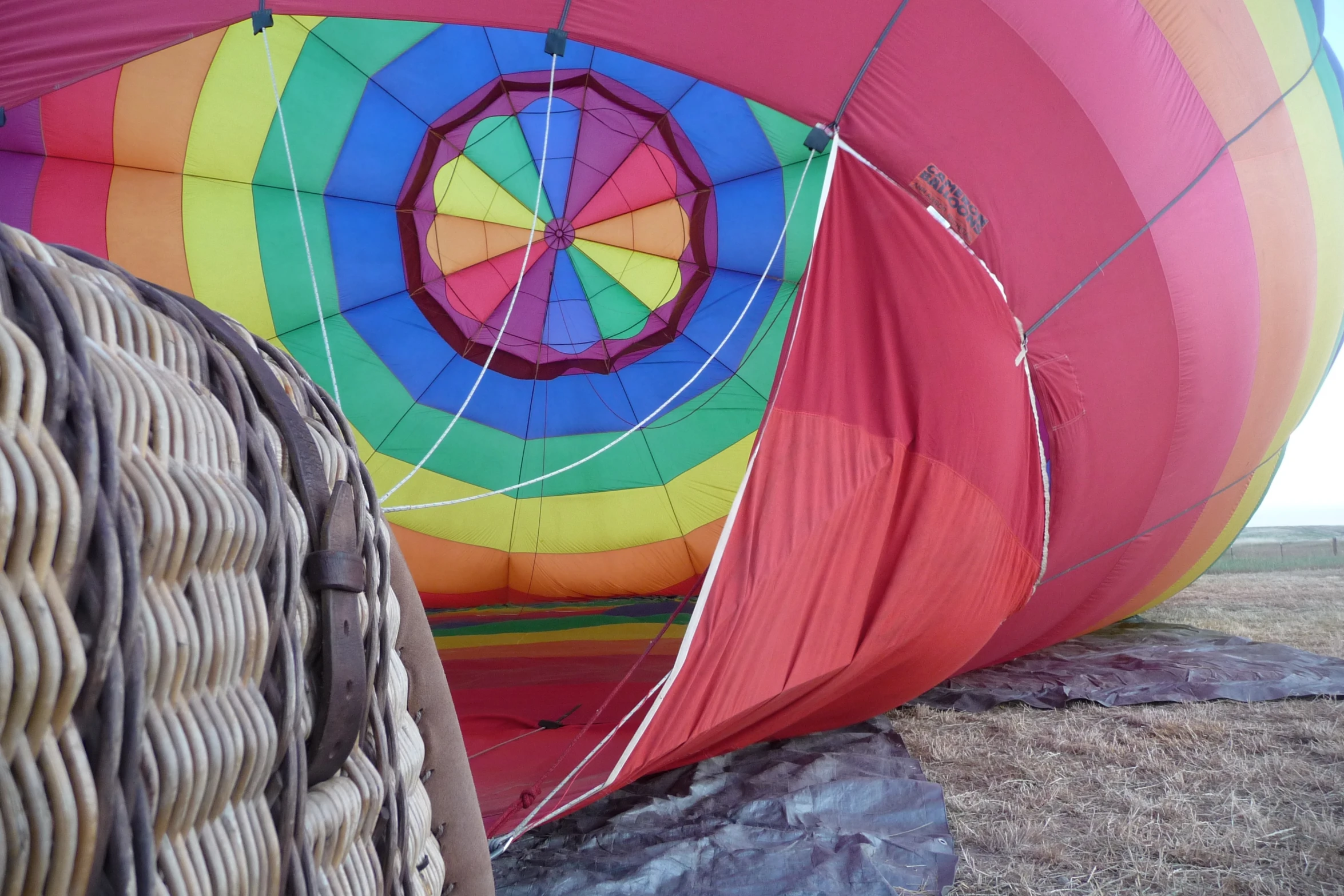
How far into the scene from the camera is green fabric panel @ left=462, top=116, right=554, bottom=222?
8.68 ft

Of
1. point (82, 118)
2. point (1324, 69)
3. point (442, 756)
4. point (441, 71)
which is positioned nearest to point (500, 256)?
point (441, 71)

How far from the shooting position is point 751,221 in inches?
110

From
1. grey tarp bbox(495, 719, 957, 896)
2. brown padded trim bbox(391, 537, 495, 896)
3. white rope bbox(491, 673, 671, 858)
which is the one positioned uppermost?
brown padded trim bbox(391, 537, 495, 896)

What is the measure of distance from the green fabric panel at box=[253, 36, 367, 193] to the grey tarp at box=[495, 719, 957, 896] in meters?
1.90

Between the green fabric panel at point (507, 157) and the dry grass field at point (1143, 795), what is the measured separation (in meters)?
1.81

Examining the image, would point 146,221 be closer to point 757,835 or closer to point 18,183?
point 18,183

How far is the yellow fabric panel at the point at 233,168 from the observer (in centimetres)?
235

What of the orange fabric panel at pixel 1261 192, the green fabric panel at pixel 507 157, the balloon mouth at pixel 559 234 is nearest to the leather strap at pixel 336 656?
the orange fabric panel at pixel 1261 192

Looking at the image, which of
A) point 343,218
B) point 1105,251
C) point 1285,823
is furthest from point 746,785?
point 343,218

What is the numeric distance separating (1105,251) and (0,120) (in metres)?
2.07

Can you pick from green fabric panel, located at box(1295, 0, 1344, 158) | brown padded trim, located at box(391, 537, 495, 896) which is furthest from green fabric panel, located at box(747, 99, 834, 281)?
brown padded trim, located at box(391, 537, 495, 896)

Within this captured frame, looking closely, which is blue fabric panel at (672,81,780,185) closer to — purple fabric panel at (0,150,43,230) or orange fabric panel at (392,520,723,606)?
orange fabric panel at (392,520,723,606)

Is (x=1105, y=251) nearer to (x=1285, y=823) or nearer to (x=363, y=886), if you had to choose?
(x=1285, y=823)

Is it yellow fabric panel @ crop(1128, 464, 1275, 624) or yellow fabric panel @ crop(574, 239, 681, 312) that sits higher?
yellow fabric panel @ crop(574, 239, 681, 312)
